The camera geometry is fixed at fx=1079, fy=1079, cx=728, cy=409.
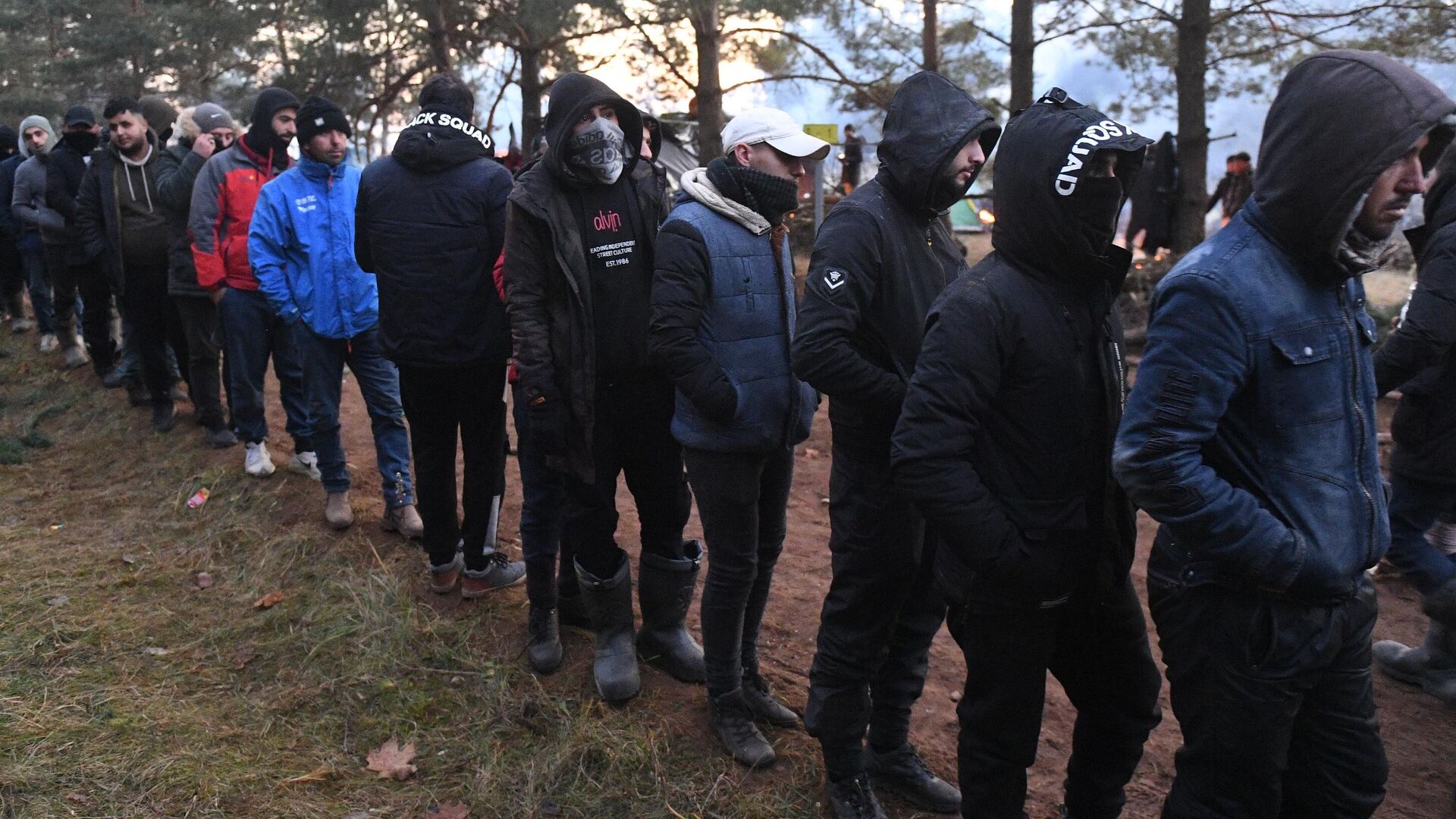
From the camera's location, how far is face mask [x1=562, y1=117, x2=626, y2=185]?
3795 millimetres

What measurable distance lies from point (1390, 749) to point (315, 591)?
4779mm

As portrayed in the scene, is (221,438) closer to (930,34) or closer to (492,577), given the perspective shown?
(492,577)

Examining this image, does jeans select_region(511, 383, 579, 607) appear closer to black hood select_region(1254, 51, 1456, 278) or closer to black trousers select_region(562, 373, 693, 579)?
black trousers select_region(562, 373, 693, 579)

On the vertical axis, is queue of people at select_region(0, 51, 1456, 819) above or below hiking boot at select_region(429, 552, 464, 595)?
above

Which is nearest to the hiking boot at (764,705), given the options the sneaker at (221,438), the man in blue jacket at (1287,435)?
the man in blue jacket at (1287,435)

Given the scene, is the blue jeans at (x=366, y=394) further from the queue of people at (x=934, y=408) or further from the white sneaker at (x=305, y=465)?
the white sneaker at (x=305, y=465)

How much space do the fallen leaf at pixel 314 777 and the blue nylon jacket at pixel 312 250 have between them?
7.58 feet

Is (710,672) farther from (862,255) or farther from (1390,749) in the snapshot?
(1390,749)

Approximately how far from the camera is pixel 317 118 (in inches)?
203

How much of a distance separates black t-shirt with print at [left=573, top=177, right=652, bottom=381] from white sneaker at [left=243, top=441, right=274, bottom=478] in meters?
3.81

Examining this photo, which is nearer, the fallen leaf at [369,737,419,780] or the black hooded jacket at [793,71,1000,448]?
the black hooded jacket at [793,71,1000,448]

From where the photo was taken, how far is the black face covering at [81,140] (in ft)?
29.1

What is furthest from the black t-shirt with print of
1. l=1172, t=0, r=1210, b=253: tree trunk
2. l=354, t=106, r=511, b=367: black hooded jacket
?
l=1172, t=0, r=1210, b=253: tree trunk

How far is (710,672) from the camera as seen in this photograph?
385 cm
